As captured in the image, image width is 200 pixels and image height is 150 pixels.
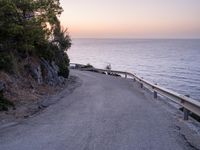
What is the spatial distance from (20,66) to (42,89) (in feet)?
5.86

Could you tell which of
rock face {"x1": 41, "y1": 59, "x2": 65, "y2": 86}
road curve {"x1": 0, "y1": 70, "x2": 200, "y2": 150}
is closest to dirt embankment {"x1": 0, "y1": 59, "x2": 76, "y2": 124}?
rock face {"x1": 41, "y1": 59, "x2": 65, "y2": 86}

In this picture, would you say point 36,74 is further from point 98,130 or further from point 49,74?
point 98,130

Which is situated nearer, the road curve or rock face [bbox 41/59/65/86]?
the road curve

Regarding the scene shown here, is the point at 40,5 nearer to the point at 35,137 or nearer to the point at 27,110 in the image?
the point at 27,110

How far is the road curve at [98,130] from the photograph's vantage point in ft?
28.3

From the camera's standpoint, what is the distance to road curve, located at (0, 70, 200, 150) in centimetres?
864

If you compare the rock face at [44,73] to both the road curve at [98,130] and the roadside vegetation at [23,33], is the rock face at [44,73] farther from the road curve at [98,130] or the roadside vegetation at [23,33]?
the road curve at [98,130]

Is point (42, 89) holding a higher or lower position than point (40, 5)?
lower

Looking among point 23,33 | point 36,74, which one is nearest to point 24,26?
point 23,33

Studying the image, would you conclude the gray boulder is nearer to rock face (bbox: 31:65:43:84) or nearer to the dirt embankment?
the dirt embankment

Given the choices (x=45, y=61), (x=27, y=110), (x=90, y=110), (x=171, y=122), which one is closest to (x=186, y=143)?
(x=171, y=122)

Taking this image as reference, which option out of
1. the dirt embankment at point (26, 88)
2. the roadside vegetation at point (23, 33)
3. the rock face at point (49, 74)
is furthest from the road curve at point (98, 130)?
the rock face at point (49, 74)

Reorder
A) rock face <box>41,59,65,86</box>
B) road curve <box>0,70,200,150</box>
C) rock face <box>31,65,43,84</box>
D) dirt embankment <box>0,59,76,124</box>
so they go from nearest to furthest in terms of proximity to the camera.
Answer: road curve <box>0,70,200,150</box>, dirt embankment <box>0,59,76,124</box>, rock face <box>31,65,43,84</box>, rock face <box>41,59,65,86</box>

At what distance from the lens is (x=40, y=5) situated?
22344 millimetres
